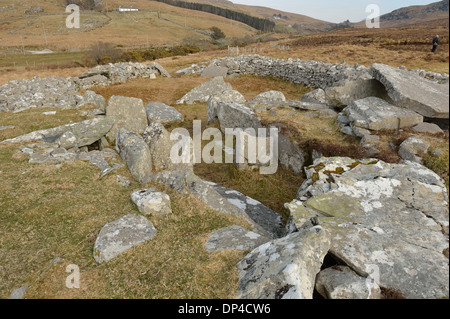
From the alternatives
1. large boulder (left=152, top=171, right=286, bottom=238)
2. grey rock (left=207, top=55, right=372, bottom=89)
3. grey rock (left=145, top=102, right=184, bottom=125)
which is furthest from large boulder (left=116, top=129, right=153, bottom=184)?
grey rock (left=207, top=55, right=372, bottom=89)

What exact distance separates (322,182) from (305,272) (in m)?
3.75

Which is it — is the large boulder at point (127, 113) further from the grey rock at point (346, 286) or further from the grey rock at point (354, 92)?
the grey rock at point (346, 286)

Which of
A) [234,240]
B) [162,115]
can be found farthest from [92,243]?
[162,115]

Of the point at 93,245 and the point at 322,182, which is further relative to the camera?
the point at 322,182

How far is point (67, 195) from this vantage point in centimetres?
935

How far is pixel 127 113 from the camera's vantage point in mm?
16594

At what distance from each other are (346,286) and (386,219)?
2421 millimetres

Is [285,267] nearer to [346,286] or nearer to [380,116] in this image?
[346,286]

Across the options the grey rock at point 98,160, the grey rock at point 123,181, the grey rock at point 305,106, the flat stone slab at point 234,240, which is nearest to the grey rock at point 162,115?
the grey rock at point 98,160

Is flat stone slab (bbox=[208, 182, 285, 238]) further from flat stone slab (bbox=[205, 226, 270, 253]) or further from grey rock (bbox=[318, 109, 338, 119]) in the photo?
grey rock (bbox=[318, 109, 338, 119])

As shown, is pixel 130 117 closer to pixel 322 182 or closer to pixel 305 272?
pixel 322 182

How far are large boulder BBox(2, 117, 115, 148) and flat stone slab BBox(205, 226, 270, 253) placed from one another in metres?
9.90
